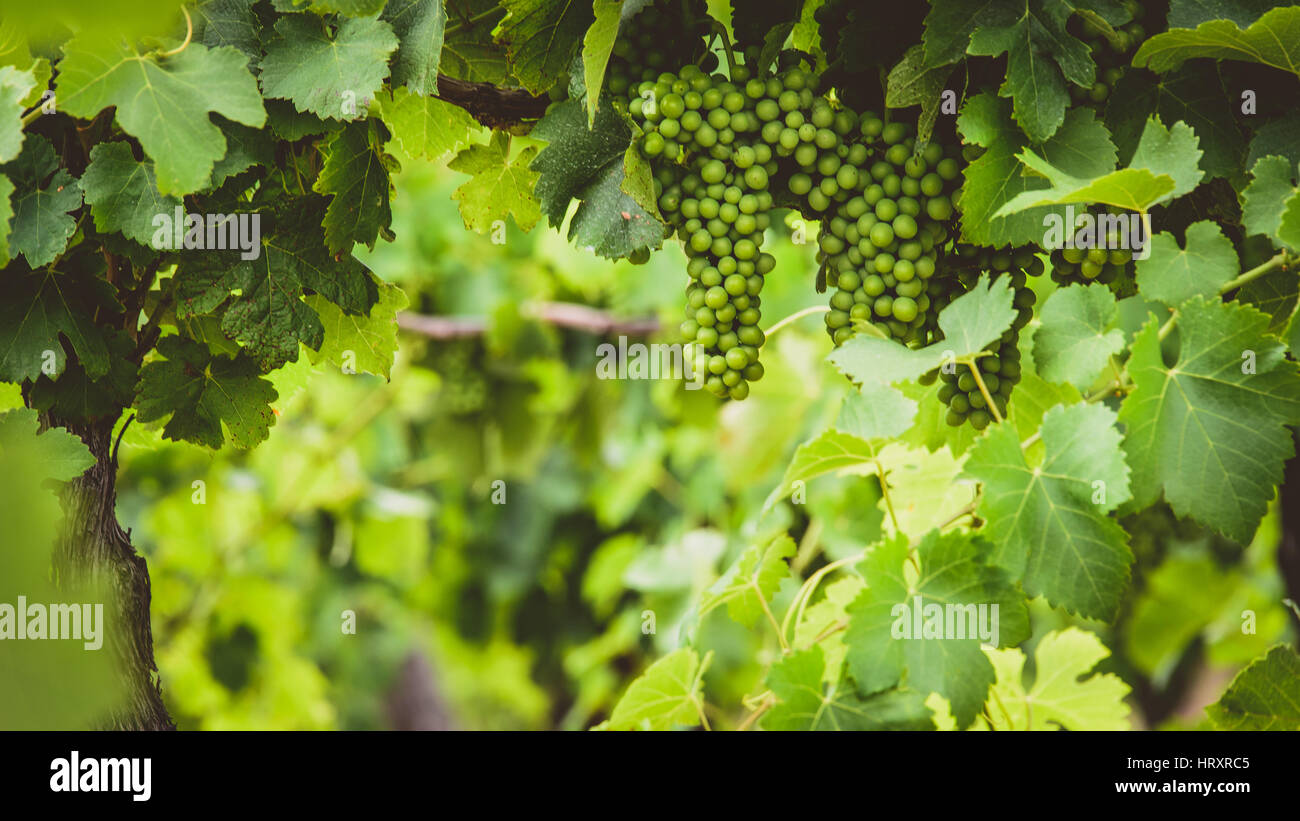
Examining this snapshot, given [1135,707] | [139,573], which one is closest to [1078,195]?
[139,573]

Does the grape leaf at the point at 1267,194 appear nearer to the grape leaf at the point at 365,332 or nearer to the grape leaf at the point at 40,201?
the grape leaf at the point at 365,332

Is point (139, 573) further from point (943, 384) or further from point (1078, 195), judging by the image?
point (1078, 195)

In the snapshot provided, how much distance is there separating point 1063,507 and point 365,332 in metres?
0.82

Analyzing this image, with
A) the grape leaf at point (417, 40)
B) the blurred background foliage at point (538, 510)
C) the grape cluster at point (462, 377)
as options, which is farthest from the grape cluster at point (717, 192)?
the grape cluster at point (462, 377)

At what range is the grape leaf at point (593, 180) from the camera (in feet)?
3.60

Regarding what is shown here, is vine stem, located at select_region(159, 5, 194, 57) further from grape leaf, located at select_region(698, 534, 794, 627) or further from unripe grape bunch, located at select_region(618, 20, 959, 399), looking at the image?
grape leaf, located at select_region(698, 534, 794, 627)

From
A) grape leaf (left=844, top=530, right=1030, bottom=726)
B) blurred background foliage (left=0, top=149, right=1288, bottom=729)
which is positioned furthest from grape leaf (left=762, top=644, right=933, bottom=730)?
blurred background foliage (left=0, top=149, right=1288, bottom=729)

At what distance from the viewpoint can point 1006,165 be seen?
1.01 metres

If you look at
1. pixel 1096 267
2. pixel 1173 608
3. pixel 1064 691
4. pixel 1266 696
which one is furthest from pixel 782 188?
pixel 1173 608

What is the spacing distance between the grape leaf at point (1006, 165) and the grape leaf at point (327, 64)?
570mm

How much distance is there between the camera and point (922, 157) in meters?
1.06

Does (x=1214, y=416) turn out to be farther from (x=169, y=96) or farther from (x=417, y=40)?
(x=169, y=96)

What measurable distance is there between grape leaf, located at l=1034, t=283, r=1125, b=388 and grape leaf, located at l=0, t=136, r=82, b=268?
95 centimetres
